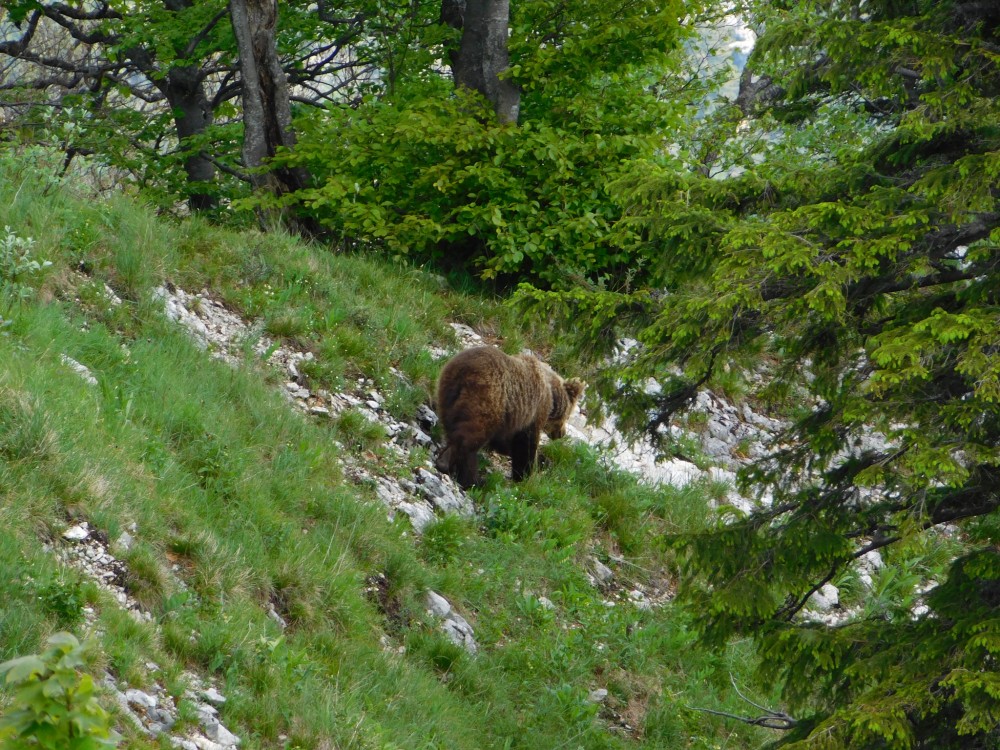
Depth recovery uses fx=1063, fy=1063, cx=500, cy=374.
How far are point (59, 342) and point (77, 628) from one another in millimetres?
3208

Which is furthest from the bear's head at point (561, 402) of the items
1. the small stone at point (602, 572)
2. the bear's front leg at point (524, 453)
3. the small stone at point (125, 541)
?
the small stone at point (125, 541)

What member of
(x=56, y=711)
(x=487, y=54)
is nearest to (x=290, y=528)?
(x=56, y=711)

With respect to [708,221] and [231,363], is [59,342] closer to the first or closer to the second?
[231,363]

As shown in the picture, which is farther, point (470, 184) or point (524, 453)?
point (470, 184)

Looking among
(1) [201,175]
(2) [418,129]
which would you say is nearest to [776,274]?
(2) [418,129]

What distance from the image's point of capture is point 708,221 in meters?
5.92

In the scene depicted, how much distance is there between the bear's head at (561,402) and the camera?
37.0 feet

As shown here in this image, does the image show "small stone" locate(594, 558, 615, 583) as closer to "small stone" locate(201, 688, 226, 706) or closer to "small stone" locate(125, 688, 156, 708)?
"small stone" locate(201, 688, 226, 706)

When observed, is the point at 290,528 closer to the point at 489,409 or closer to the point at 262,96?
the point at 489,409

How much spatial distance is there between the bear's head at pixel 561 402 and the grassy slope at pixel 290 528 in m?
0.22

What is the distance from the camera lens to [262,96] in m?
13.3

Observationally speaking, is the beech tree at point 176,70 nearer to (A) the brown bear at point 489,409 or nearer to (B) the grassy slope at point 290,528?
(B) the grassy slope at point 290,528

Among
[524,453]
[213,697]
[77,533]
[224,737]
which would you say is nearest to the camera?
[224,737]

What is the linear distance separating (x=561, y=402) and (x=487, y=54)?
4.79 m
